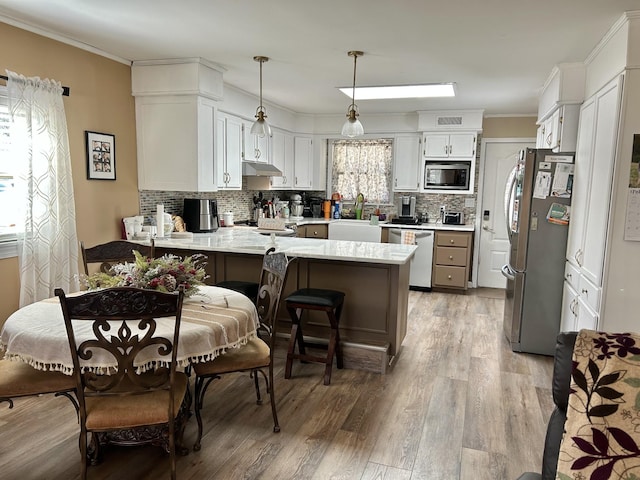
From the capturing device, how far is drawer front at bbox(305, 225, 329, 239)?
6.45 m

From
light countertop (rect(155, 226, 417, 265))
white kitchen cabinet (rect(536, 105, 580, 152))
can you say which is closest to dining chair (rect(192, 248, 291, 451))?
light countertop (rect(155, 226, 417, 265))

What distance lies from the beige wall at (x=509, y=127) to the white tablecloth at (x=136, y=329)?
4.92 metres

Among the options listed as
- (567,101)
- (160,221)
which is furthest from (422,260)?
(160,221)

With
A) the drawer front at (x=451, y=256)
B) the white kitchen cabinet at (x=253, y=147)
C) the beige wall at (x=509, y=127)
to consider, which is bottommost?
the drawer front at (x=451, y=256)

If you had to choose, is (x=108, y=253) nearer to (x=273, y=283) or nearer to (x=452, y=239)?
(x=273, y=283)

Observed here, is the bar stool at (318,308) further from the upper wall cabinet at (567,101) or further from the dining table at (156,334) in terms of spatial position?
the upper wall cabinet at (567,101)

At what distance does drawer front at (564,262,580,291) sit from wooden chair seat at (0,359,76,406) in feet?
10.6

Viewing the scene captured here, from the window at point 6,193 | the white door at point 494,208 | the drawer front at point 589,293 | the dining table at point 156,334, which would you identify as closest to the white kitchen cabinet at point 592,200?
the drawer front at point 589,293

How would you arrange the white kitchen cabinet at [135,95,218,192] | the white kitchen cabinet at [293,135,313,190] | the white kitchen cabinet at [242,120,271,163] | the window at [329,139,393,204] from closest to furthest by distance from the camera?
1. the white kitchen cabinet at [135,95,218,192]
2. the white kitchen cabinet at [242,120,271,163]
3. the white kitchen cabinet at [293,135,313,190]
4. the window at [329,139,393,204]

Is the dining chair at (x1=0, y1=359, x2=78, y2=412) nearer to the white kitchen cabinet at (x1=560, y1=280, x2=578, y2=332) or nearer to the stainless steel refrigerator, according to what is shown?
the white kitchen cabinet at (x1=560, y1=280, x2=578, y2=332)

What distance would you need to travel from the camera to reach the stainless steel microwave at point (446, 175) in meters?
6.10

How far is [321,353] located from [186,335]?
1.76 m

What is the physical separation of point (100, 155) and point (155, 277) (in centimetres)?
194

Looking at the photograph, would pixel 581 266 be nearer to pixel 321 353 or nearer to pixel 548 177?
pixel 548 177
